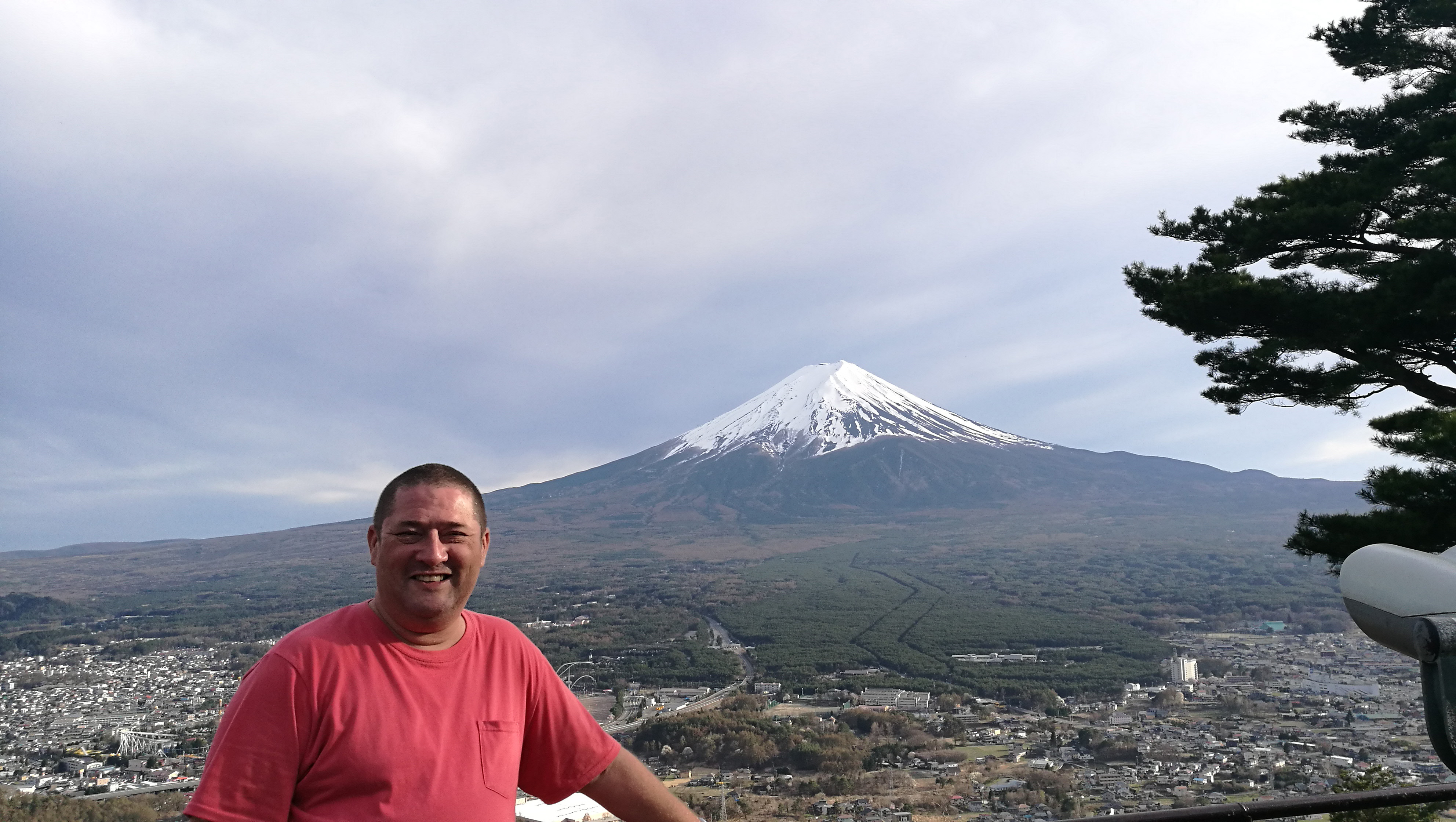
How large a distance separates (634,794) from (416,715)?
401mm

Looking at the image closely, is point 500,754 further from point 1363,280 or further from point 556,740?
point 1363,280

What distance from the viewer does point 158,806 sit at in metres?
6.19

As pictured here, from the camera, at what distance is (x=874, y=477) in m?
78.8

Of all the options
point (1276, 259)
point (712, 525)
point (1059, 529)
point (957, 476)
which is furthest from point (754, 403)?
point (1276, 259)

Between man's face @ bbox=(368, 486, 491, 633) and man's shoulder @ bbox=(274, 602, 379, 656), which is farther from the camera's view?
man's face @ bbox=(368, 486, 491, 633)

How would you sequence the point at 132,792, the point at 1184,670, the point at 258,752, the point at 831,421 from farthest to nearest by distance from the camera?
the point at 831,421, the point at 1184,670, the point at 132,792, the point at 258,752

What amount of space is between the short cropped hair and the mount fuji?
6327cm

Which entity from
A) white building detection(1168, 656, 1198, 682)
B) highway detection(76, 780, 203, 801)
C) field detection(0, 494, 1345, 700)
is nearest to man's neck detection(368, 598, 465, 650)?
highway detection(76, 780, 203, 801)

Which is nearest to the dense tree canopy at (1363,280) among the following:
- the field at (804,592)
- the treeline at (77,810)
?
the treeline at (77,810)

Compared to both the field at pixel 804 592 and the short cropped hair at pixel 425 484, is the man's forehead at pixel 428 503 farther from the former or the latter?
the field at pixel 804 592

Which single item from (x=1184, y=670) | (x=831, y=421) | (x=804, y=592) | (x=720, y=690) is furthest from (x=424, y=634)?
(x=831, y=421)

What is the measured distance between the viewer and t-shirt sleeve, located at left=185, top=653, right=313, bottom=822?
3.51ft

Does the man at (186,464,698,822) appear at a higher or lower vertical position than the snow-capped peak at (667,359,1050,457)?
lower

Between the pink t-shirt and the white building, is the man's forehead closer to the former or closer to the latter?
the pink t-shirt
